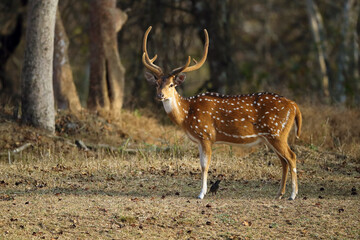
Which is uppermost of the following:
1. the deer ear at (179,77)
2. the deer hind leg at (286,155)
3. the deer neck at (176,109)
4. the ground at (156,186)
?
the deer ear at (179,77)

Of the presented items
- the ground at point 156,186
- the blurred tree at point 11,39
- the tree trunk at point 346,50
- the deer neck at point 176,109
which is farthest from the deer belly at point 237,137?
the blurred tree at point 11,39

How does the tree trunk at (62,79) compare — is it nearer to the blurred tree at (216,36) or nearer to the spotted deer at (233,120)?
the blurred tree at (216,36)

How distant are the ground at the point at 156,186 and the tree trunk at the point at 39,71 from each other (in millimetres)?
375

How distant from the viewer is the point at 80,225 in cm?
772

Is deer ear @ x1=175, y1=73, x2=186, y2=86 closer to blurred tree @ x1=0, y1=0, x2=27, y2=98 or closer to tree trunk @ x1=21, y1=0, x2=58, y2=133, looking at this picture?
tree trunk @ x1=21, y1=0, x2=58, y2=133

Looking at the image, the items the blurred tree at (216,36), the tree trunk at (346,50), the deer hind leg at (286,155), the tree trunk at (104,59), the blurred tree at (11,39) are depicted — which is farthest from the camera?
the tree trunk at (346,50)

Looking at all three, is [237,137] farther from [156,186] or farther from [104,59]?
[104,59]

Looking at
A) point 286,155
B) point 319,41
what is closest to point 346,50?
point 319,41

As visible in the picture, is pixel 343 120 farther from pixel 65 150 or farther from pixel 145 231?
pixel 145 231

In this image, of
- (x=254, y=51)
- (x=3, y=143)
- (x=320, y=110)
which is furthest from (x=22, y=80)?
(x=254, y=51)

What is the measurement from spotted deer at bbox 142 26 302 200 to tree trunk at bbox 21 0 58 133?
13.2ft

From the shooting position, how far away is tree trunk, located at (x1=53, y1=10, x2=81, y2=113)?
14.3 meters

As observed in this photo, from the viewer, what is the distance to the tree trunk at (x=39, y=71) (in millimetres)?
12539

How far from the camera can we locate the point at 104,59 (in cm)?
1487
